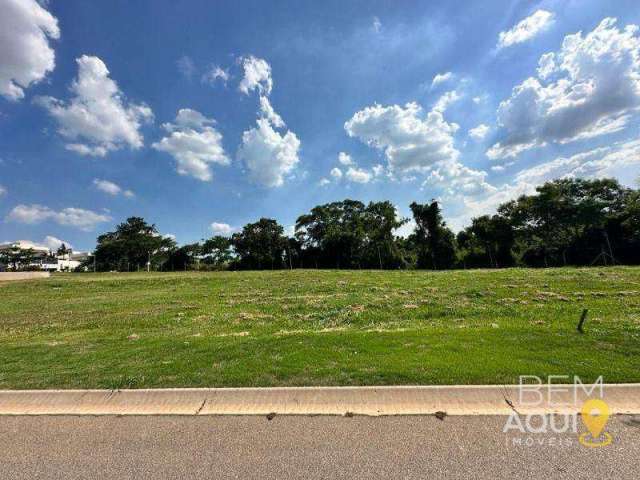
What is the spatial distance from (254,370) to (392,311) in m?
7.83

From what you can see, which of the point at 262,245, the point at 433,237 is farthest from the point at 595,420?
the point at 262,245

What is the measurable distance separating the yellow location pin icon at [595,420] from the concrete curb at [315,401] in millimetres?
95

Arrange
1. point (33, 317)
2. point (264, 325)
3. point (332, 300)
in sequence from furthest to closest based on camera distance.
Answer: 1. point (332, 300)
2. point (33, 317)
3. point (264, 325)

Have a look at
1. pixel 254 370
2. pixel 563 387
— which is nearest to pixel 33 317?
pixel 254 370

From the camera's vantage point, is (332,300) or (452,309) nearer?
(452,309)

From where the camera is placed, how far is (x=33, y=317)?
47.8 ft

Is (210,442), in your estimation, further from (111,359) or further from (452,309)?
(452,309)

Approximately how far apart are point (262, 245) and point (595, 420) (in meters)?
67.9

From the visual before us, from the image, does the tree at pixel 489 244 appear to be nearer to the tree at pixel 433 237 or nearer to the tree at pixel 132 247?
the tree at pixel 433 237

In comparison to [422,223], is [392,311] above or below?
below

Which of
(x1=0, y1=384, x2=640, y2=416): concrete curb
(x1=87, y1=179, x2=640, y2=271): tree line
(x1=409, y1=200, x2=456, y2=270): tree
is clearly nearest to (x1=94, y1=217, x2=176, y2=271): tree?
(x1=87, y1=179, x2=640, y2=271): tree line

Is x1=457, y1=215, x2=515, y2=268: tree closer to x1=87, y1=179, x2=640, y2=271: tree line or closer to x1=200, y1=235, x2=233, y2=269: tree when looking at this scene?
x1=87, y1=179, x2=640, y2=271: tree line

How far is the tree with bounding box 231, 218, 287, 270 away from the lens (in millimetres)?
69250

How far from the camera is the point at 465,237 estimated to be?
5769 cm
